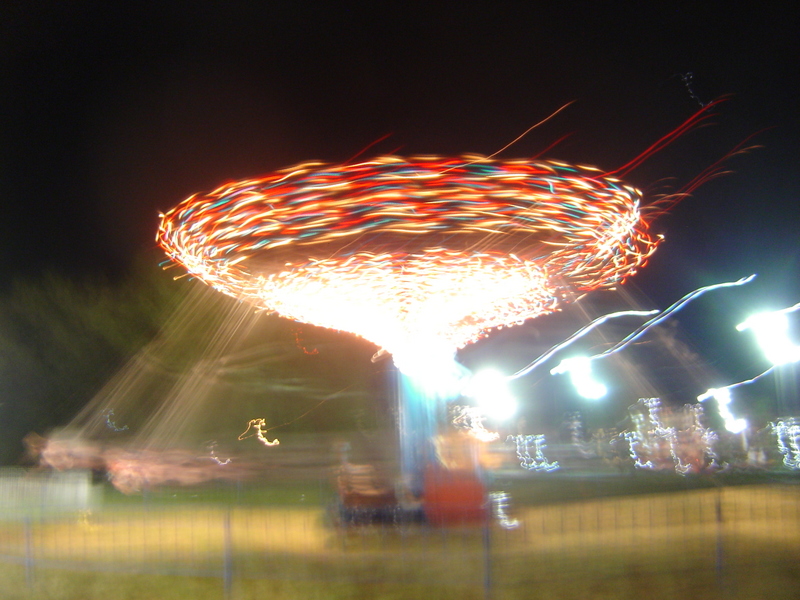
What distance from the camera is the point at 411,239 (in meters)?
8.74

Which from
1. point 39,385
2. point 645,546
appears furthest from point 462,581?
point 39,385

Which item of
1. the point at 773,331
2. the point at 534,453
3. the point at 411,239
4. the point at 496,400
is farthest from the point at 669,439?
the point at 411,239

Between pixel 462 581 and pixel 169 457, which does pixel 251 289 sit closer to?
pixel 462 581

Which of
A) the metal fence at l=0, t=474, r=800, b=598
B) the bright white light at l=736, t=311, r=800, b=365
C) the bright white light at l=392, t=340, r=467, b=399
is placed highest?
the bright white light at l=736, t=311, r=800, b=365

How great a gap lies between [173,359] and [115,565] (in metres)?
16.7

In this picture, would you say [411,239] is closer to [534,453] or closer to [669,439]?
[669,439]

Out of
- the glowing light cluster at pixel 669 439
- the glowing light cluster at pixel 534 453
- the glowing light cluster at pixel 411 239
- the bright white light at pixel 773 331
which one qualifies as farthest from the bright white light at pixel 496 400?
the glowing light cluster at pixel 411 239

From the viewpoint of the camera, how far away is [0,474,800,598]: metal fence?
652 centimetres

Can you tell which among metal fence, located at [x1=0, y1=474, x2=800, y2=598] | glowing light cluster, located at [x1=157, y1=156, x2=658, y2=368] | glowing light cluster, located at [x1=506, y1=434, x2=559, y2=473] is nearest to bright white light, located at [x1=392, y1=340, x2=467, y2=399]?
glowing light cluster, located at [x1=157, y1=156, x2=658, y2=368]

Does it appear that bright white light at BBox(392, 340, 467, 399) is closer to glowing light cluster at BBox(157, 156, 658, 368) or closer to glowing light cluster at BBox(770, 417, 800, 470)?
glowing light cluster at BBox(157, 156, 658, 368)

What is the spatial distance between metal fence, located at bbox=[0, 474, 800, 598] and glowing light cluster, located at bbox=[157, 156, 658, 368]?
3.23 metres

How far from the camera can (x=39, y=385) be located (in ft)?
72.5

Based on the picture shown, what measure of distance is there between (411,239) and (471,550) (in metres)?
3.94

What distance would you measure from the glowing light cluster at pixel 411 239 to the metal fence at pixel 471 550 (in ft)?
10.6
